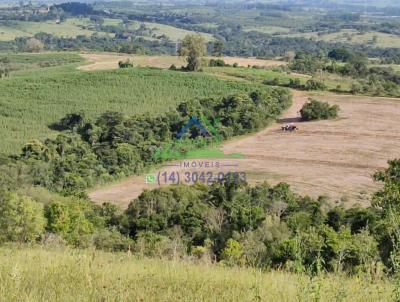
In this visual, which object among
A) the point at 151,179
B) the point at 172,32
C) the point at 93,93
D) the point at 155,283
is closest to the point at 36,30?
the point at 172,32

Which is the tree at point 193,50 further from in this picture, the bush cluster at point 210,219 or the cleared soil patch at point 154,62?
the bush cluster at point 210,219

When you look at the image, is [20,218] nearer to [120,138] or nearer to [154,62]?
[120,138]

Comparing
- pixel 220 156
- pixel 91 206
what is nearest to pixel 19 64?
pixel 220 156

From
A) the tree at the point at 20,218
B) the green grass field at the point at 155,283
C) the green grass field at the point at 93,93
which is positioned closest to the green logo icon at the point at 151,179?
the tree at the point at 20,218

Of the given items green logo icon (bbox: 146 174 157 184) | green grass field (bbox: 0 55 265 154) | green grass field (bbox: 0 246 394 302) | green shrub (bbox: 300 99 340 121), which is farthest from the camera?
green grass field (bbox: 0 55 265 154)

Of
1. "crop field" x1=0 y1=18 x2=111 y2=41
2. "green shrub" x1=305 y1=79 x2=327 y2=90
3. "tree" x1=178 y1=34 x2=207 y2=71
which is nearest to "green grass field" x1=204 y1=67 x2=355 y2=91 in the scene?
"tree" x1=178 y1=34 x2=207 y2=71

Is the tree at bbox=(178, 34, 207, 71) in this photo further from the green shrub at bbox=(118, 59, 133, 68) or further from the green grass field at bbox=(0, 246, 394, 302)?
the green grass field at bbox=(0, 246, 394, 302)

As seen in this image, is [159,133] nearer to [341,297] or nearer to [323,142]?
[323,142]
